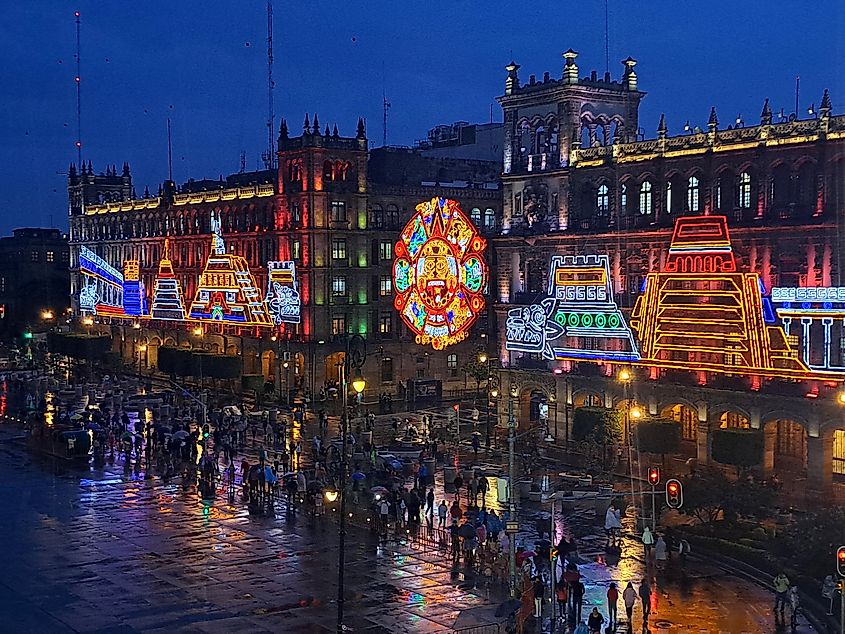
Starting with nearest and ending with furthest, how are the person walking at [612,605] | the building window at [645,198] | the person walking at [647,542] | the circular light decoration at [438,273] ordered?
the person walking at [612,605] < the person walking at [647,542] < the building window at [645,198] < the circular light decoration at [438,273]

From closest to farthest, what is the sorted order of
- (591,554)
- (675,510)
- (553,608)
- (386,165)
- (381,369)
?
1. (553,608)
2. (591,554)
3. (675,510)
4. (381,369)
5. (386,165)

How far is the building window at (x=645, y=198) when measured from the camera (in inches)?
2721

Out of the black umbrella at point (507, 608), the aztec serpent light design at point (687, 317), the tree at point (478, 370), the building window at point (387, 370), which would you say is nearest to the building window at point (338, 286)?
the building window at point (387, 370)

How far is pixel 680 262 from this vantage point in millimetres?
64625

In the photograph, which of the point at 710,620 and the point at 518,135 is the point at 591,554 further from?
the point at 518,135

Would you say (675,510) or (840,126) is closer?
(675,510)

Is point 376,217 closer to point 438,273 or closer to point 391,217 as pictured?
point 391,217

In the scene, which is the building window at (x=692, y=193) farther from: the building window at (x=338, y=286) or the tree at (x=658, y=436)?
the building window at (x=338, y=286)

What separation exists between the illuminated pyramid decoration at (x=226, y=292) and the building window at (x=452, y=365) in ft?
54.4

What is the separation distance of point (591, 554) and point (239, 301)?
65531 millimetres

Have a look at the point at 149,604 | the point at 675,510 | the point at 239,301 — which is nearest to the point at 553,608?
the point at 149,604

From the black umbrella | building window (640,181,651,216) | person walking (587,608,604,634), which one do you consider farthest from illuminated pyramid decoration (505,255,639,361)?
the black umbrella

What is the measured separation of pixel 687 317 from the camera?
63.9 meters

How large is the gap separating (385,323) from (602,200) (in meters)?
34.6
